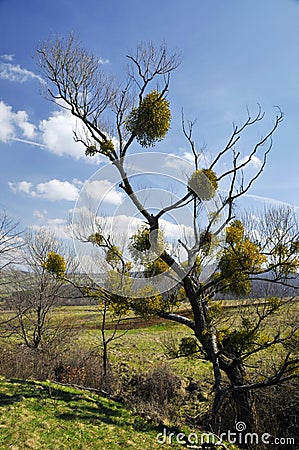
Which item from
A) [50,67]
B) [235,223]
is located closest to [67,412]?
[235,223]

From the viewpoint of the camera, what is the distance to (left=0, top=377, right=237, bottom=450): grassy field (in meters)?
4.41

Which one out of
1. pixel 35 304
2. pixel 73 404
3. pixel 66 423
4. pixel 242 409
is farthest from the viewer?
pixel 35 304

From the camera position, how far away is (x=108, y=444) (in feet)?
15.1

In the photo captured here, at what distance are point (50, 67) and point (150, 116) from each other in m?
2.06

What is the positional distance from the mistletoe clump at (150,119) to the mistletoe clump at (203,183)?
34.9 inches

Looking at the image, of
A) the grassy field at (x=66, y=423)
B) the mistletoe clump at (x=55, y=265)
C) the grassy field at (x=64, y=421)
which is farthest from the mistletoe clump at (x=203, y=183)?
the grassy field at (x=66, y=423)

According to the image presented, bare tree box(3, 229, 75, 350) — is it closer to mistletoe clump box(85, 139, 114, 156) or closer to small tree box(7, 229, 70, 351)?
small tree box(7, 229, 70, 351)

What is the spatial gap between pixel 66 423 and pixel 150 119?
4828mm

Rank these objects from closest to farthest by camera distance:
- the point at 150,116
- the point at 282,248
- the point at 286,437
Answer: the point at 150,116 < the point at 282,248 < the point at 286,437

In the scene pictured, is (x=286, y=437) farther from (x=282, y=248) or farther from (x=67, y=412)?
(x=67, y=412)

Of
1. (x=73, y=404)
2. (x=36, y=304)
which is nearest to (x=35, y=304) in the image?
(x=36, y=304)

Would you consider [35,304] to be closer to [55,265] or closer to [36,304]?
[36,304]

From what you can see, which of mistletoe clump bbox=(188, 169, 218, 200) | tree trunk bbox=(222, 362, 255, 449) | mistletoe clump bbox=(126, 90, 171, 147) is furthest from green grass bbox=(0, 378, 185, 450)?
mistletoe clump bbox=(126, 90, 171, 147)

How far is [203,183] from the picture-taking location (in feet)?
18.6
